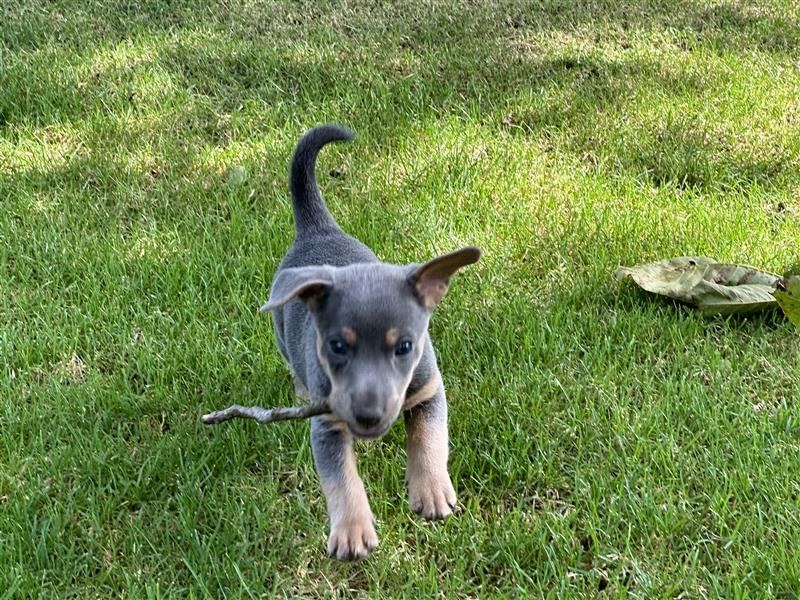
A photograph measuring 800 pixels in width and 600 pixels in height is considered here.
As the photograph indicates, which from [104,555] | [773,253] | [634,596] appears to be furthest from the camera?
[773,253]

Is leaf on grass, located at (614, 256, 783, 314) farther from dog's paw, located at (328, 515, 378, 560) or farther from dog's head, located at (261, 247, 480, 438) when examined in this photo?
dog's paw, located at (328, 515, 378, 560)

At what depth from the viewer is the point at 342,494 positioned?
2801mm

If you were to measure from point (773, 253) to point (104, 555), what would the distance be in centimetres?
360

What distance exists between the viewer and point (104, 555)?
3203 millimetres

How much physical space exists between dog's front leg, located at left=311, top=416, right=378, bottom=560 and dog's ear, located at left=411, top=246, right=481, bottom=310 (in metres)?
0.53

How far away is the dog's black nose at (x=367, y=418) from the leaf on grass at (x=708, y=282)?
2.38 metres

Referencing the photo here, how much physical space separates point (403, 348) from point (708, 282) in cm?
227

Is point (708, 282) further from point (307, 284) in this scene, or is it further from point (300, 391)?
point (307, 284)

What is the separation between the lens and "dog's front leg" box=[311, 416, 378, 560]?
2670 mm

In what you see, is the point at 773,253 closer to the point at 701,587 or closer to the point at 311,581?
the point at 701,587

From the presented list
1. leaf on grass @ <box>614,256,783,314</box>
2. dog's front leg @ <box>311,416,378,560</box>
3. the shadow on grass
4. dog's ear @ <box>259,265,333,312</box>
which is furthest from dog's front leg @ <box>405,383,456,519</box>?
the shadow on grass

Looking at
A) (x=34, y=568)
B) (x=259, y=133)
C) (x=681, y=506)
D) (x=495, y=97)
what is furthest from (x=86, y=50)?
(x=681, y=506)

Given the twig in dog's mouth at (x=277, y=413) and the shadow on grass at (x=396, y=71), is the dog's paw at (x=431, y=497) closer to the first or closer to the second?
the twig in dog's mouth at (x=277, y=413)

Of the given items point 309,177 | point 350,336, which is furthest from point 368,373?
point 309,177
